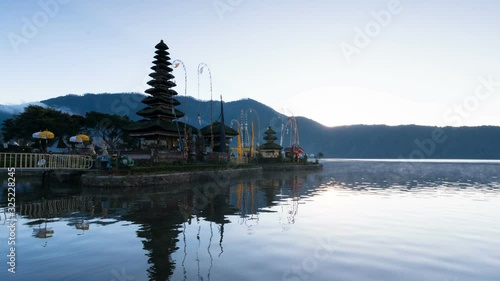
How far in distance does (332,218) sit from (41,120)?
58.7 m

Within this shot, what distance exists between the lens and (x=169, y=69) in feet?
175

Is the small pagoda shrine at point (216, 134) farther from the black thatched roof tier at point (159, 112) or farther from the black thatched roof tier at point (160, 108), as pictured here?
the black thatched roof tier at point (159, 112)

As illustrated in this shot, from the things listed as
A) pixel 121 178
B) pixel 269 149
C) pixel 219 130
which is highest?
pixel 219 130

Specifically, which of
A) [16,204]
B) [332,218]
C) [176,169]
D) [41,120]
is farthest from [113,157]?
[41,120]

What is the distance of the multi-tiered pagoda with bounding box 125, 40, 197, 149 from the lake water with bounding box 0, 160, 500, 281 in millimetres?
24810

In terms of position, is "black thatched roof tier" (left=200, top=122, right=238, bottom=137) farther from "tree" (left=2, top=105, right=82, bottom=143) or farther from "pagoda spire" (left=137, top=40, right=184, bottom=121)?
"tree" (left=2, top=105, right=82, bottom=143)

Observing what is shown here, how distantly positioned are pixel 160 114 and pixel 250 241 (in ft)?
133

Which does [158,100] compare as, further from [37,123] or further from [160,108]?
[37,123]

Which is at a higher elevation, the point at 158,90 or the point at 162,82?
the point at 162,82

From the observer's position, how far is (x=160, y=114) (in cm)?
4925

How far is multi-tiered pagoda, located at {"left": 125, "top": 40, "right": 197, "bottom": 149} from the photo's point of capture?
45.4m

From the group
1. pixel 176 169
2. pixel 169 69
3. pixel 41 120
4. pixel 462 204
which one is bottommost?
pixel 462 204

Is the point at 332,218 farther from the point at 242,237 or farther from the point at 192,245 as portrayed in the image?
the point at 192,245

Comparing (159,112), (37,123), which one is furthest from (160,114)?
(37,123)
